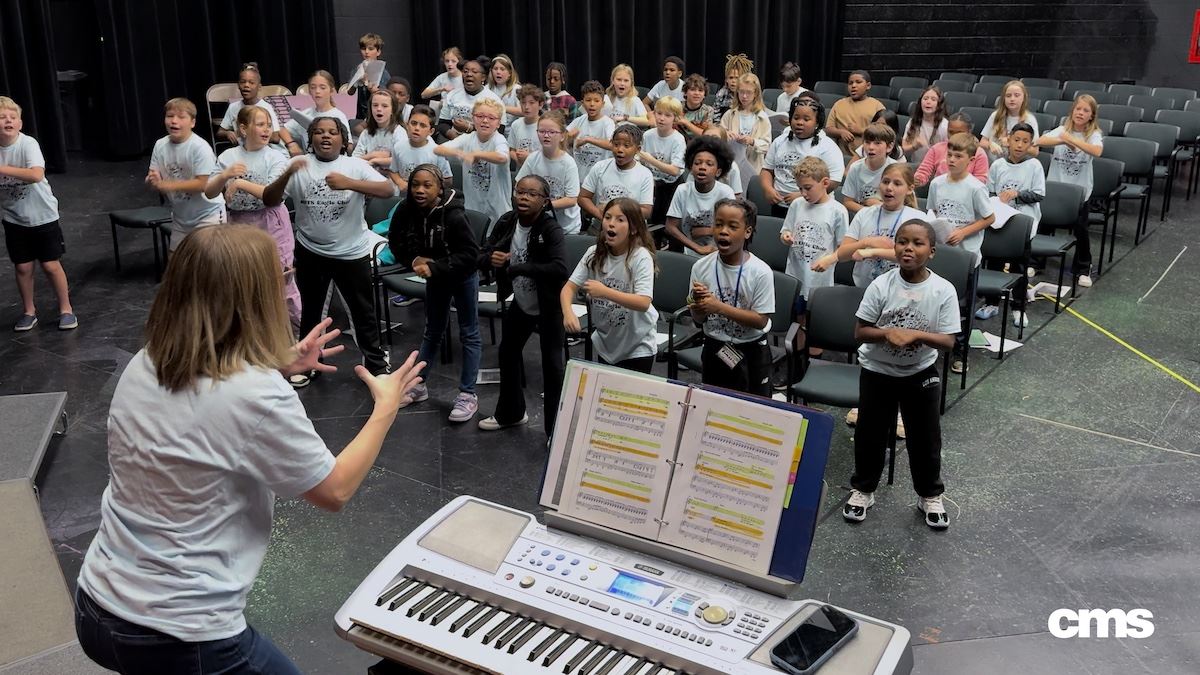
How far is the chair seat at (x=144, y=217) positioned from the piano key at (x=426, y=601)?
657 centimetres

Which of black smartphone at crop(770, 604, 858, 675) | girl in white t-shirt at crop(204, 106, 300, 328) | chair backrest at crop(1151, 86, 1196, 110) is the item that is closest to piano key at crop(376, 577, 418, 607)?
black smartphone at crop(770, 604, 858, 675)

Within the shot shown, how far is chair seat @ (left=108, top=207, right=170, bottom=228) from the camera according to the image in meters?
8.71

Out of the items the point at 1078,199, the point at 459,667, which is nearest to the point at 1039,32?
the point at 1078,199

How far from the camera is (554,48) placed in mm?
14922

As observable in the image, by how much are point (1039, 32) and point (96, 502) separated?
14.9 metres

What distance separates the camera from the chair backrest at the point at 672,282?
21.0 ft

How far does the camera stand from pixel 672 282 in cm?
646

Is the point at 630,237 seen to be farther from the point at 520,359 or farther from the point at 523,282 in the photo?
the point at 520,359

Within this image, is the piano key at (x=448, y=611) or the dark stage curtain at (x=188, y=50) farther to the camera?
the dark stage curtain at (x=188, y=50)

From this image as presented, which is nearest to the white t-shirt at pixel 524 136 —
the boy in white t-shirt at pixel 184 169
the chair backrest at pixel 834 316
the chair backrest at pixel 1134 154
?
the boy in white t-shirt at pixel 184 169

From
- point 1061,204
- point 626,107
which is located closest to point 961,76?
point 626,107

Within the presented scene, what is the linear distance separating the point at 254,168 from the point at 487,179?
1669 millimetres

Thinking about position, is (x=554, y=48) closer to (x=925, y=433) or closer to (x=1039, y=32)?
(x=1039, y=32)

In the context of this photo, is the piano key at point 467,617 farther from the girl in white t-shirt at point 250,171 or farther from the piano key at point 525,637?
the girl in white t-shirt at point 250,171
